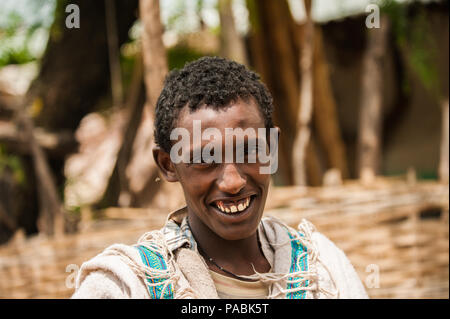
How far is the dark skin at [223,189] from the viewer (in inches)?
58.6

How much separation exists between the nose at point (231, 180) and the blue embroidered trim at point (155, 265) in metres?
0.27

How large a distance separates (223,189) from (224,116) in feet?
0.66

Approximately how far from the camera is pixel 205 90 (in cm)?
151

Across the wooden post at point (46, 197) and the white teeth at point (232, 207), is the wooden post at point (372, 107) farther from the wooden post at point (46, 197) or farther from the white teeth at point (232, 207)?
the white teeth at point (232, 207)

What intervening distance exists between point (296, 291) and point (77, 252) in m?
2.48

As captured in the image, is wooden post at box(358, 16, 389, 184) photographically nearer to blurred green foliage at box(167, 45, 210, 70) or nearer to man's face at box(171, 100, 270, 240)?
blurred green foliage at box(167, 45, 210, 70)

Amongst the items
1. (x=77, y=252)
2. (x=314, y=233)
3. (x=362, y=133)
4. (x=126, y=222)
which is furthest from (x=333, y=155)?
(x=314, y=233)

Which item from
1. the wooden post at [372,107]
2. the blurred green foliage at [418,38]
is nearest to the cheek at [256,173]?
the wooden post at [372,107]

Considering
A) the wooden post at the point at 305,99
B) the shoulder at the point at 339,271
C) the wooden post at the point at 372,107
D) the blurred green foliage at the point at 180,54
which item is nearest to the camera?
the shoulder at the point at 339,271

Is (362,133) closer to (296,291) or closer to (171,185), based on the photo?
(171,185)

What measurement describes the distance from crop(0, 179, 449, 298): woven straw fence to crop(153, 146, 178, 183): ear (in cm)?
208

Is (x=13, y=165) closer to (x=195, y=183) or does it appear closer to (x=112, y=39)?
(x=112, y=39)

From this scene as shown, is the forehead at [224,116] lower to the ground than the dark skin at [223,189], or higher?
higher

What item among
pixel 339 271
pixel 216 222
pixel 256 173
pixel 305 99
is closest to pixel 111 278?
pixel 216 222
